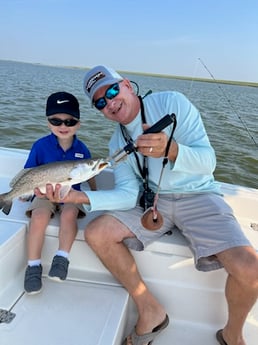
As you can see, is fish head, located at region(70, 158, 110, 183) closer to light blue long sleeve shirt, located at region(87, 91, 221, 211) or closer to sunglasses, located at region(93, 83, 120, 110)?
light blue long sleeve shirt, located at region(87, 91, 221, 211)

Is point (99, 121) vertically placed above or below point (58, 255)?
below

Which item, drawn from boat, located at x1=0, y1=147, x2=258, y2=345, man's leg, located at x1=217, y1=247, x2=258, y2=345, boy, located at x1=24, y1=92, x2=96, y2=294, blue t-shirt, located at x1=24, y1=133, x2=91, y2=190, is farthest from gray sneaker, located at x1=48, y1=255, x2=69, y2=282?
man's leg, located at x1=217, y1=247, x2=258, y2=345

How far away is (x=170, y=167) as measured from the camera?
7.29 ft

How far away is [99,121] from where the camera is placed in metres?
10.1

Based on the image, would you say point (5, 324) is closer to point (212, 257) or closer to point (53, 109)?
point (212, 257)

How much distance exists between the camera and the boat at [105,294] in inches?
79.0

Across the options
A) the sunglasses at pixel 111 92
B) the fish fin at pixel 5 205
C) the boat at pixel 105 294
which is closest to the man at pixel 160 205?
the sunglasses at pixel 111 92

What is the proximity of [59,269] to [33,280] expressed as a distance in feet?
0.54

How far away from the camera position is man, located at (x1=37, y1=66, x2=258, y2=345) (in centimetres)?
199

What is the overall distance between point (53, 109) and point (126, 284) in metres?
1.33

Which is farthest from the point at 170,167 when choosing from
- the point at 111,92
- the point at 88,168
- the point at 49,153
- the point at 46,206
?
the point at 49,153

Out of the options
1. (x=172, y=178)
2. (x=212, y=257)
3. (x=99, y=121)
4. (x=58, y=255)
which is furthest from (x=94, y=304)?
(x=99, y=121)

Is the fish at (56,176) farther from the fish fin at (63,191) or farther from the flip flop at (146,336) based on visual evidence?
the flip flop at (146,336)

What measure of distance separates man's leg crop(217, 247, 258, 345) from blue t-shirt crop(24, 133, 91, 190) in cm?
130
